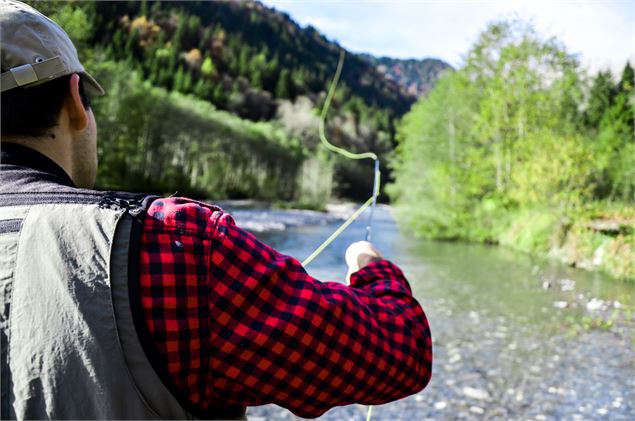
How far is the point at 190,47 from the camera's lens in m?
62.2

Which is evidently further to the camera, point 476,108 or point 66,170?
point 476,108

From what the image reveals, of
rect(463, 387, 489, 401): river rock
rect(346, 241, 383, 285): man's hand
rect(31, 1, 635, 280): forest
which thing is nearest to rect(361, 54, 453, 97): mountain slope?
rect(31, 1, 635, 280): forest

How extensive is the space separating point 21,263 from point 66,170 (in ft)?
0.73

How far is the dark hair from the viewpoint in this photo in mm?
911

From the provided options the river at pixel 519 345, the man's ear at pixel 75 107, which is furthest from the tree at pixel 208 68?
the man's ear at pixel 75 107

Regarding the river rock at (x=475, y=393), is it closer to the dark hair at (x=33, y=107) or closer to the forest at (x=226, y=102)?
the dark hair at (x=33, y=107)

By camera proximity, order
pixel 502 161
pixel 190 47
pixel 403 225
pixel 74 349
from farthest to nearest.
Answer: pixel 190 47, pixel 403 225, pixel 502 161, pixel 74 349

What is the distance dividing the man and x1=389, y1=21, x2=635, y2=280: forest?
51.7 feet

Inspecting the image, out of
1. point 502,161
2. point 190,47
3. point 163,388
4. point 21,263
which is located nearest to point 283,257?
point 163,388

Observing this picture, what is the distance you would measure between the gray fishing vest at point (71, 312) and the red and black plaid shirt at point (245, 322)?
0.03 meters

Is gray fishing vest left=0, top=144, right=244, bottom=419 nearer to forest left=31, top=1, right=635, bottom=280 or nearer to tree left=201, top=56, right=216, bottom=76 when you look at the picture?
forest left=31, top=1, right=635, bottom=280

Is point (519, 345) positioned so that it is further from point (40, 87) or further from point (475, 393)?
point (40, 87)

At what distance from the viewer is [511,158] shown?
21.1 m

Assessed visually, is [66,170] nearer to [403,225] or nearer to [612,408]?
[612,408]
